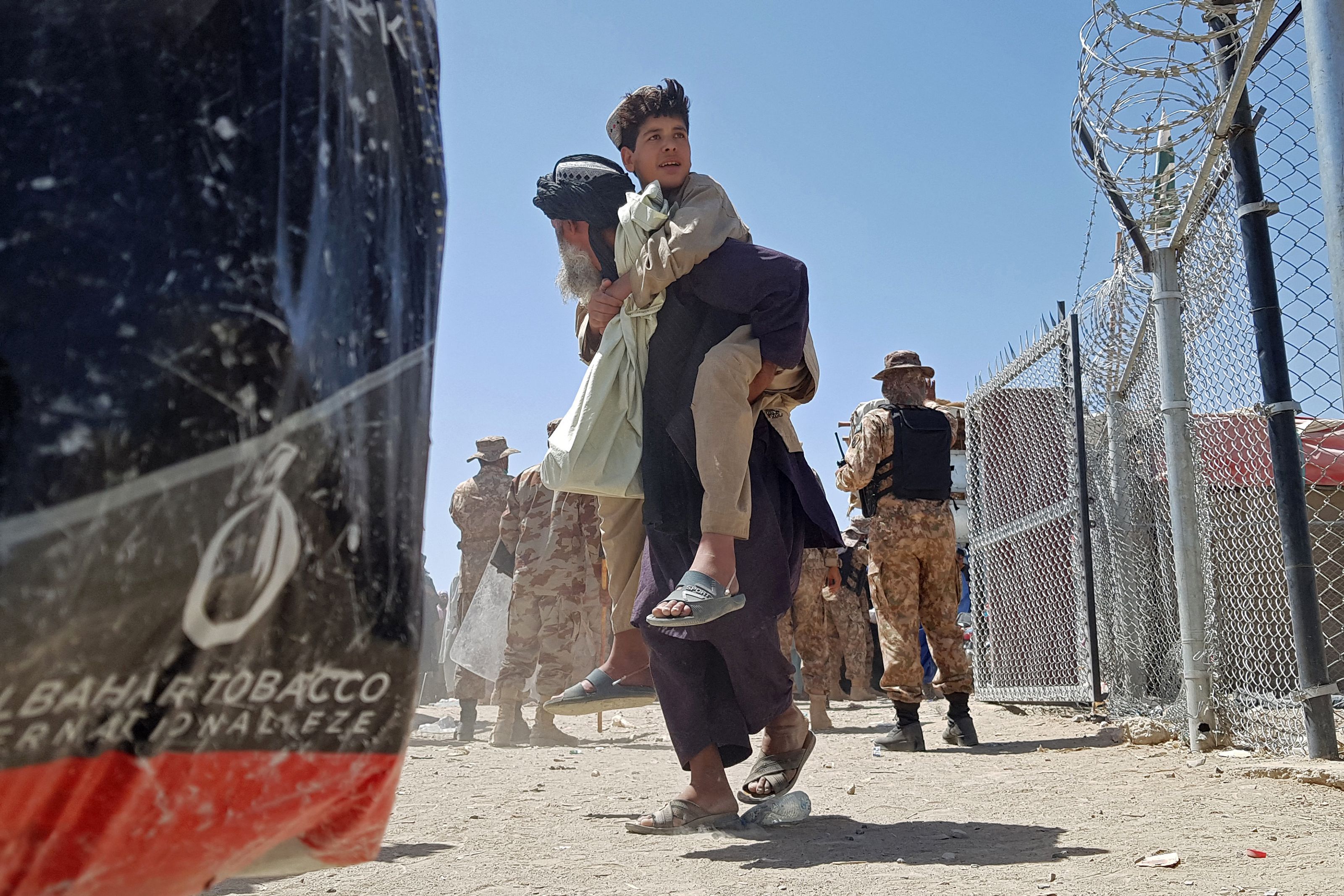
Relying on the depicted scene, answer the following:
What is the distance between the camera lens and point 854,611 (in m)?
10.1

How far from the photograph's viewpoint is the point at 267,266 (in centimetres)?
97

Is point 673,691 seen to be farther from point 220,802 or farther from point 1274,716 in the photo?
point 1274,716

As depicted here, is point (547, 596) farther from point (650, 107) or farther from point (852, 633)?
point (650, 107)

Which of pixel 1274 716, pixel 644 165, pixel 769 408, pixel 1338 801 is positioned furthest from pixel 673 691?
pixel 1274 716

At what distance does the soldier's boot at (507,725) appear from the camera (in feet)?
23.8

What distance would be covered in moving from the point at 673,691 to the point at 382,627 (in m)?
2.22

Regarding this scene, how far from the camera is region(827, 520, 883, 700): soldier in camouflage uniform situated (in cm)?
1003

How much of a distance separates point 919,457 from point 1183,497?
5.84ft

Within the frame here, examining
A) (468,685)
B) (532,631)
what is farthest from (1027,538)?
(468,685)

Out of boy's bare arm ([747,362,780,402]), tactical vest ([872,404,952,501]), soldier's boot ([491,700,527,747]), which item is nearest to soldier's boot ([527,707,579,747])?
soldier's boot ([491,700,527,747])

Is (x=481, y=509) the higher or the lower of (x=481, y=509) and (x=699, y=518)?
the higher

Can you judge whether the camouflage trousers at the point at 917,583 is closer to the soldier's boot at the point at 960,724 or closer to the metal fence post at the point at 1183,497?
the soldier's boot at the point at 960,724

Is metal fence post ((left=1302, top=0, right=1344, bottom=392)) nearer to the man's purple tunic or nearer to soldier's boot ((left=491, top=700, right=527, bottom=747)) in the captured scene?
the man's purple tunic

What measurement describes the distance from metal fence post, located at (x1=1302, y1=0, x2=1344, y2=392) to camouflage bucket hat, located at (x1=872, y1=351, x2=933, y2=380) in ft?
13.1
